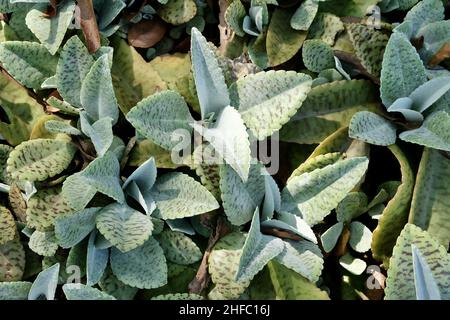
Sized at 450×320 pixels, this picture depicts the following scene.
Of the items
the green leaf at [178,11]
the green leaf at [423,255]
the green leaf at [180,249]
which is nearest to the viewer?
the green leaf at [423,255]

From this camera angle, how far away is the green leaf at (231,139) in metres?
0.88

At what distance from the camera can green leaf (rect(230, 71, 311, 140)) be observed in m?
0.93

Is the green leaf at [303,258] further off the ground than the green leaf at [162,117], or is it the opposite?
the green leaf at [162,117]

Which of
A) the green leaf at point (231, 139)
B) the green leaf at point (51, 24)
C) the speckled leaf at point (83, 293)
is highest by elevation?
the green leaf at point (51, 24)

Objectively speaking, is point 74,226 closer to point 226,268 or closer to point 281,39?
point 226,268

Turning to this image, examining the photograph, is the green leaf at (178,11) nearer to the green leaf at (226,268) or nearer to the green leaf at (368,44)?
the green leaf at (368,44)

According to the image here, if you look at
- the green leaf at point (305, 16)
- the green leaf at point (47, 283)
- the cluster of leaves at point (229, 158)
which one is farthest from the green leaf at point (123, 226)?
the green leaf at point (305, 16)

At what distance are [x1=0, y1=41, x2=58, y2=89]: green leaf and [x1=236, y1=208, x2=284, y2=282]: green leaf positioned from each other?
0.45 meters

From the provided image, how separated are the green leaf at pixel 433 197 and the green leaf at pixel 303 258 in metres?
0.16

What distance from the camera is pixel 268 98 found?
3.14 ft

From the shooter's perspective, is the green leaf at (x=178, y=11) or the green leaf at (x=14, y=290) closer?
the green leaf at (x=14, y=290)
